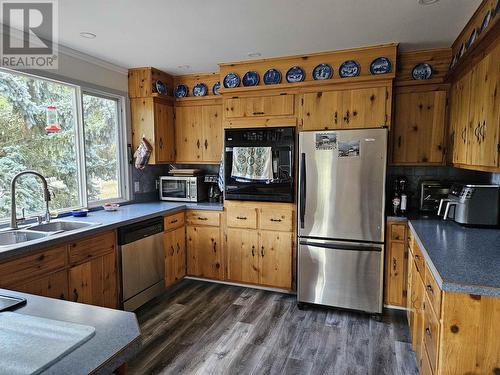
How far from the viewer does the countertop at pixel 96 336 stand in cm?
80

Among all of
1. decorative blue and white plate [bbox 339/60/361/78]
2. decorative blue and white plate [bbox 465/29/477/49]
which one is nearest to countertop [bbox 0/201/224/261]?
decorative blue and white plate [bbox 339/60/361/78]

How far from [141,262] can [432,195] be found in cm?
284

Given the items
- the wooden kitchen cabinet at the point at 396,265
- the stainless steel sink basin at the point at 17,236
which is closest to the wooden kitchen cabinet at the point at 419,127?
the wooden kitchen cabinet at the point at 396,265

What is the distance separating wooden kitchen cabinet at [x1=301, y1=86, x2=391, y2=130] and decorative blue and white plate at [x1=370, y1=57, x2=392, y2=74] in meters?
0.16

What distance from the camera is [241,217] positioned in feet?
11.3

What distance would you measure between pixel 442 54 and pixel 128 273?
140 inches

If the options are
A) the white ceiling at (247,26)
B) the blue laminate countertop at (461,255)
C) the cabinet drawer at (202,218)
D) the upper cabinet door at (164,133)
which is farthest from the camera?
the upper cabinet door at (164,133)

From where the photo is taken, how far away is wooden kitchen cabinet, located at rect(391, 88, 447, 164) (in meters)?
2.98

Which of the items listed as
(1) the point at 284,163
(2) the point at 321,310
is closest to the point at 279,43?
(1) the point at 284,163

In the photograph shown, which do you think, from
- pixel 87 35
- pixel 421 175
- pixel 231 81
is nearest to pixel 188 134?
pixel 231 81

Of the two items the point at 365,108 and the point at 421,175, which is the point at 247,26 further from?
the point at 421,175

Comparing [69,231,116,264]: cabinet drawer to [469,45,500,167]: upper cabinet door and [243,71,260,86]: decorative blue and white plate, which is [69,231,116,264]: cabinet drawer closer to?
[243,71,260,86]: decorative blue and white plate

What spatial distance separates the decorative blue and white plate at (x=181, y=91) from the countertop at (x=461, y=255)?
2.93 metres

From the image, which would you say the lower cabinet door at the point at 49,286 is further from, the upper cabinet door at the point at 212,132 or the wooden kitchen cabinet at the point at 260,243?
the upper cabinet door at the point at 212,132
